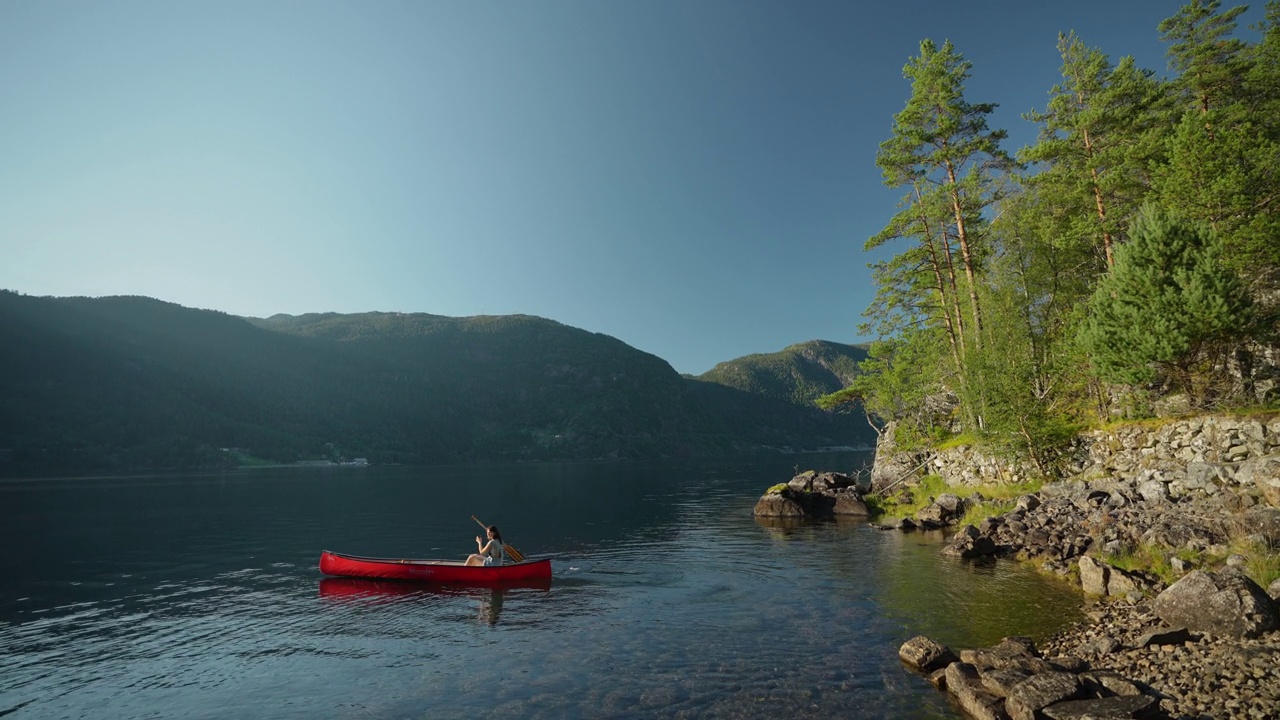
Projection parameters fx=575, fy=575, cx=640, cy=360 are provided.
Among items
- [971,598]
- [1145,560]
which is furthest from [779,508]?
[1145,560]

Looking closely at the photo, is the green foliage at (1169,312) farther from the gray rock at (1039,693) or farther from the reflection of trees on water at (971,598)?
the gray rock at (1039,693)

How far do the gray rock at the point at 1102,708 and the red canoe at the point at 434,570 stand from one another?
65.3 feet

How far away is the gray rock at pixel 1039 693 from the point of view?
11.1 meters

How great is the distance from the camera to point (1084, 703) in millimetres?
10844

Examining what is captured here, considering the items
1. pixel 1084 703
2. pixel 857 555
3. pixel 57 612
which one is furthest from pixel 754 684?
pixel 57 612

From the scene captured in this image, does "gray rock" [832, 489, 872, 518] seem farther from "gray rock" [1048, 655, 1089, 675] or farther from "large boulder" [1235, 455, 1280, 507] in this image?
"gray rock" [1048, 655, 1089, 675]

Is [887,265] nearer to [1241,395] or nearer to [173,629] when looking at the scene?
[1241,395]

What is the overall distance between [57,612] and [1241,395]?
5087 centimetres

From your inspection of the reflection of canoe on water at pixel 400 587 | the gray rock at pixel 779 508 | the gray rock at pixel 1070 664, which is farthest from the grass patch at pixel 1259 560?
the gray rock at pixel 779 508

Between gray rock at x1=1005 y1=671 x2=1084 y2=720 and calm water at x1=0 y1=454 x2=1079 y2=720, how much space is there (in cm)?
157

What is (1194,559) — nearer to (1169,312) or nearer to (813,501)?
(1169,312)

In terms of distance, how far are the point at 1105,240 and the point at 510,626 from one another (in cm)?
3800

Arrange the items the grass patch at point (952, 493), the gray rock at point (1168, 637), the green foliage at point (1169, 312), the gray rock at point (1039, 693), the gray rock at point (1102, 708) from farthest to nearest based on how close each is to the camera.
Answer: the grass patch at point (952, 493) < the green foliage at point (1169, 312) < the gray rock at point (1168, 637) < the gray rock at point (1039, 693) < the gray rock at point (1102, 708)

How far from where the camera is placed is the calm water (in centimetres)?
1367
